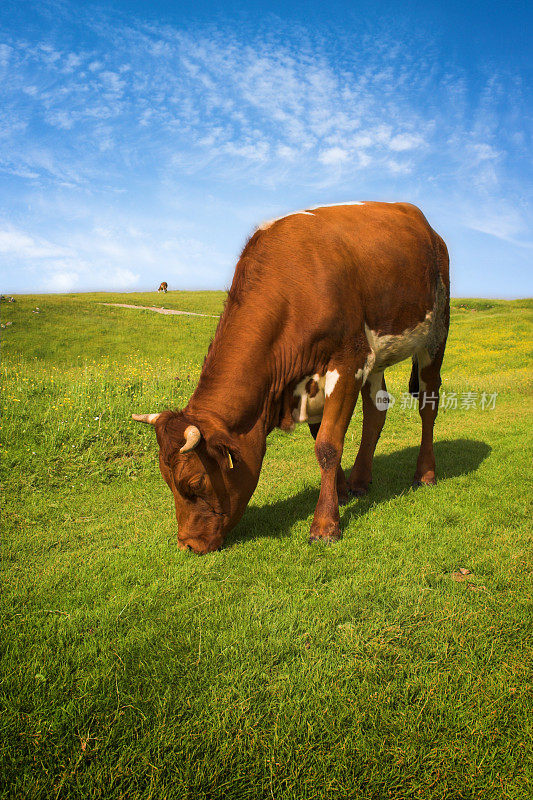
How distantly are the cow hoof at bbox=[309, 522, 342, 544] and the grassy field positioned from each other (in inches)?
5.2

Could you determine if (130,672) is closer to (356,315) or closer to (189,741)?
(189,741)

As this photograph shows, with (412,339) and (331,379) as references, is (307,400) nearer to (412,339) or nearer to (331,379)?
(331,379)

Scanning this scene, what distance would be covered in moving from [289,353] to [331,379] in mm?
578

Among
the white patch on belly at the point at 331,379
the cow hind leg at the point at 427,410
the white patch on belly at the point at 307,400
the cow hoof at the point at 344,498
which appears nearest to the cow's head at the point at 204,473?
the white patch on belly at the point at 307,400

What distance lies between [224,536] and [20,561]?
2094 mm

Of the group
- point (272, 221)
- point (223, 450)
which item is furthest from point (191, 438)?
point (272, 221)

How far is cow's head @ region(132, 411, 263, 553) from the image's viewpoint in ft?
14.3

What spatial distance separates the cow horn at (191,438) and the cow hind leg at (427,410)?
4.07 meters

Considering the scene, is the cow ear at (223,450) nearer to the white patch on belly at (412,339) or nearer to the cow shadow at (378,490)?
the cow shadow at (378,490)

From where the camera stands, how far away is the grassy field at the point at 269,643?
2.57 metres

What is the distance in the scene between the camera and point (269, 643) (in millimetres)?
3518

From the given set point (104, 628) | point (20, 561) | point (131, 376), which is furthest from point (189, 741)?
point (131, 376)

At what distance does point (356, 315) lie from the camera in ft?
17.4

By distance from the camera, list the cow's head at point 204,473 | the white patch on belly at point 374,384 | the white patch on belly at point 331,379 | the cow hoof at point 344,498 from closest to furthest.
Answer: the cow's head at point 204,473 → the white patch on belly at point 331,379 → the cow hoof at point 344,498 → the white patch on belly at point 374,384
